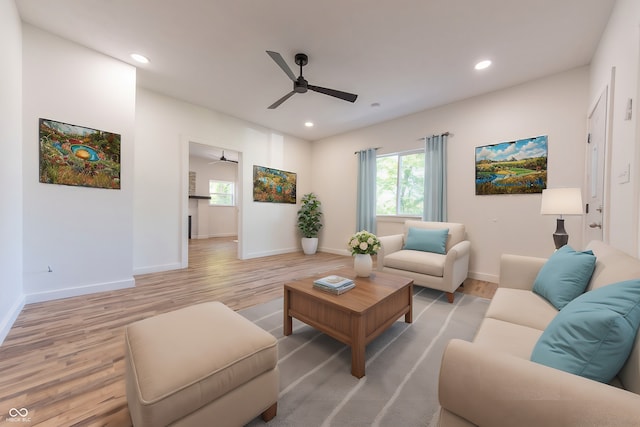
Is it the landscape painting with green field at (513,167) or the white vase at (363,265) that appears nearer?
the white vase at (363,265)

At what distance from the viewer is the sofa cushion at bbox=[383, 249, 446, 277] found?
2.76 meters

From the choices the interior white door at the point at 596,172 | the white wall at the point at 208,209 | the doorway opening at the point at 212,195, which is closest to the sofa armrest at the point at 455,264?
the interior white door at the point at 596,172

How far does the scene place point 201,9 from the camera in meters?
2.15

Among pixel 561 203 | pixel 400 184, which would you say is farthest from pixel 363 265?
pixel 400 184

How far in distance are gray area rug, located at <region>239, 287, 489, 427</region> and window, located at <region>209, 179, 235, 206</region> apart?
22.7 ft

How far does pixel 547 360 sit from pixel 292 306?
157cm

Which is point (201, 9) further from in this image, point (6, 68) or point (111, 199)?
point (111, 199)

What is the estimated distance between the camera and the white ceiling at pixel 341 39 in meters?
2.12

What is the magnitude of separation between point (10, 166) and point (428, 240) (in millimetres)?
4406

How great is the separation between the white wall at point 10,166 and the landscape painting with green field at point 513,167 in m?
5.18

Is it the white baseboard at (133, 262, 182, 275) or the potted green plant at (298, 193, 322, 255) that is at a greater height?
the potted green plant at (298, 193, 322, 255)

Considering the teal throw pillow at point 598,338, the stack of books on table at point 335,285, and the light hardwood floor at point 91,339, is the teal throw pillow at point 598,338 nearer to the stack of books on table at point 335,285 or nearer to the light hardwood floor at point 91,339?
the stack of books on table at point 335,285

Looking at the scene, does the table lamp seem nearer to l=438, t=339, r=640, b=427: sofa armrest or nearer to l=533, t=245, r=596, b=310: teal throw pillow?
l=533, t=245, r=596, b=310: teal throw pillow

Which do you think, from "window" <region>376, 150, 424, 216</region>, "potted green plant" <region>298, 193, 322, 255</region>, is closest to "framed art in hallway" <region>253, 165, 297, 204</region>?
"potted green plant" <region>298, 193, 322, 255</region>
